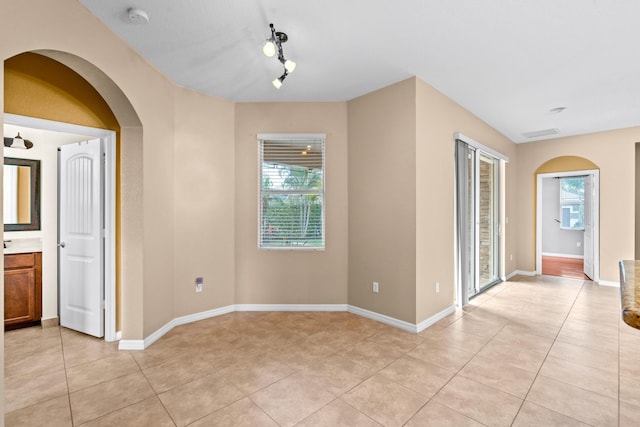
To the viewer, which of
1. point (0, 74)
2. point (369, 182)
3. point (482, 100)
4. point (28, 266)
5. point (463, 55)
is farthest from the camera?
point (482, 100)

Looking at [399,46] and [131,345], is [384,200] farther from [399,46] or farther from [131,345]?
[131,345]

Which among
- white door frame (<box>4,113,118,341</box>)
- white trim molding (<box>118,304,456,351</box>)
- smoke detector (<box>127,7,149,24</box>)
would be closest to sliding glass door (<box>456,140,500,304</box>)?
white trim molding (<box>118,304,456,351</box>)

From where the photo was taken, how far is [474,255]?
14.7 ft

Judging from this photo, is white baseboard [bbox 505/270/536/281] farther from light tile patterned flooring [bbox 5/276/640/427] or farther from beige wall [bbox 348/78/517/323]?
beige wall [bbox 348/78/517/323]

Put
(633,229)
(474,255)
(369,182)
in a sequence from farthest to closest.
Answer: (633,229), (474,255), (369,182)

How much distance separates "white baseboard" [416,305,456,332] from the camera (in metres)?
3.16

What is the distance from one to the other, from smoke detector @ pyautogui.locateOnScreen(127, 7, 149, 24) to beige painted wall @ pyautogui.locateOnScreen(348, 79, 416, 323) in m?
2.31

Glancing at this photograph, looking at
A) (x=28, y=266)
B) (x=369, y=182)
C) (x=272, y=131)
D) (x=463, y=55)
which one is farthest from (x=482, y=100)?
(x=28, y=266)

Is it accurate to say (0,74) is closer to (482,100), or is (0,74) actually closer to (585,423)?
(585,423)

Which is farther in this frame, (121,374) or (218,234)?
(218,234)

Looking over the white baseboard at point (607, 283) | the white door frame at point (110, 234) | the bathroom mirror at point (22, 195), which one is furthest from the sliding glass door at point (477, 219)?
the bathroom mirror at point (22, 195)

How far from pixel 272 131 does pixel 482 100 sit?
9.02 ft

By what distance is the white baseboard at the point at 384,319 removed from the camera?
10.3 feet

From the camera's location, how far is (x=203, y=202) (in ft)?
11.6
